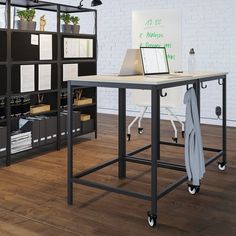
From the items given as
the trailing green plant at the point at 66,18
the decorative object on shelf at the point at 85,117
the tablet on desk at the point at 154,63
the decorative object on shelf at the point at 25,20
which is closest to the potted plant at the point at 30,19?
the decorative object on shelf at the point at 25,20

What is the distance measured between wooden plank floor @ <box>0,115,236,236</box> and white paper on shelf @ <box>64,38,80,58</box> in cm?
123

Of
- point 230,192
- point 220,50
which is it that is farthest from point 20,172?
point 220,50

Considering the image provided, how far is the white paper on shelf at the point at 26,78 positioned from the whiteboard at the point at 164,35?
5.23 feet

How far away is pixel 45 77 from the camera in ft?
14.3

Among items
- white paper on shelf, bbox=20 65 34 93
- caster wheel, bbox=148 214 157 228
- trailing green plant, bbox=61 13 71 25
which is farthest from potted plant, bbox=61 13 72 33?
caster wheel, bbox=148 214 157 228

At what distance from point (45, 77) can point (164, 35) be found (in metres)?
1.79

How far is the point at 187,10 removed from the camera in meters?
6.16

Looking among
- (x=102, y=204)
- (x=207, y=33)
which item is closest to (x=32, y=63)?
(x=102, y=204)

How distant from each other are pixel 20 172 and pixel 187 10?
12.4 feet

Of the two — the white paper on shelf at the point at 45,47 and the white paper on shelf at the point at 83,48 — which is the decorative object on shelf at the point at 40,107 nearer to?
the white paper on shelf at the point at 45,47

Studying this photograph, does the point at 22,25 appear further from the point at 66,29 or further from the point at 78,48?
the point at 78,48

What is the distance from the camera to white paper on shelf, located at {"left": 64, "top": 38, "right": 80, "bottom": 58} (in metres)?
4.64

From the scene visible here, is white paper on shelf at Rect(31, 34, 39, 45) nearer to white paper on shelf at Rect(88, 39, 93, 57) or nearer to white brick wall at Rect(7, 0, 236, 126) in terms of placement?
white paper on shelf at Rect(88, 39, 93, 57)

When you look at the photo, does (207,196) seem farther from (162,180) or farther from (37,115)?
(37,115)
